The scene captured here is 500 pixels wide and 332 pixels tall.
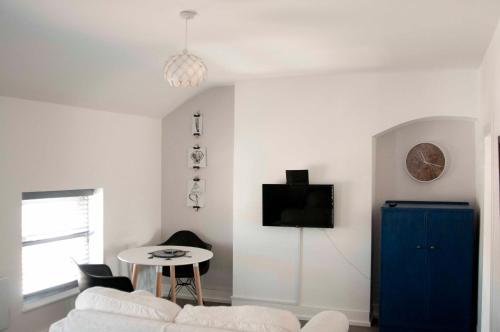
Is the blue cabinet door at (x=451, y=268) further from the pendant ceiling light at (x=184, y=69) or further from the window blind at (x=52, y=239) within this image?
the window blind at (x=52, y=239)

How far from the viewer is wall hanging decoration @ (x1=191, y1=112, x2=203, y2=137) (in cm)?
576

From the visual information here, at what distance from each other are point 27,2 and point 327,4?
178 centimetres

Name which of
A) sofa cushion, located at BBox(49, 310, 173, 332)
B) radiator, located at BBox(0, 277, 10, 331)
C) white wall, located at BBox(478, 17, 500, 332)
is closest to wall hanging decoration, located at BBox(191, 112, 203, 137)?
radiator, located at BBox(0, 277, 10, 331)

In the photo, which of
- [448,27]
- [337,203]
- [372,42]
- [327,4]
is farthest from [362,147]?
[327,4]

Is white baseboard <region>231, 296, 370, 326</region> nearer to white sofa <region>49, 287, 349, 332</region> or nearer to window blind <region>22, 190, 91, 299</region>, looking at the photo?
window blind <region>22, 190, 91, 299</region>

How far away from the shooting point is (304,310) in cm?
508

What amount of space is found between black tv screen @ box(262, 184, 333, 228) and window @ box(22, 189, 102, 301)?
183 cm

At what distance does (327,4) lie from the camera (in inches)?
111

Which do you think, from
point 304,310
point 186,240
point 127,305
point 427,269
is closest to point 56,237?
point 186,240

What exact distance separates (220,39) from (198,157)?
2.36 m

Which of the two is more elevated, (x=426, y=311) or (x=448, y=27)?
(x=448, y=27)

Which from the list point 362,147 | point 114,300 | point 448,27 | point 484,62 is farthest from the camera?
point 362,147

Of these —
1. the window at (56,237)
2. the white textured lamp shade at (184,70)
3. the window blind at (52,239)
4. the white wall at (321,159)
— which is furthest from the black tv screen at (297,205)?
the white textured lamp shade at (184,70)

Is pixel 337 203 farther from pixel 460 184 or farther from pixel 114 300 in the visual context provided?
pixel 114 300
